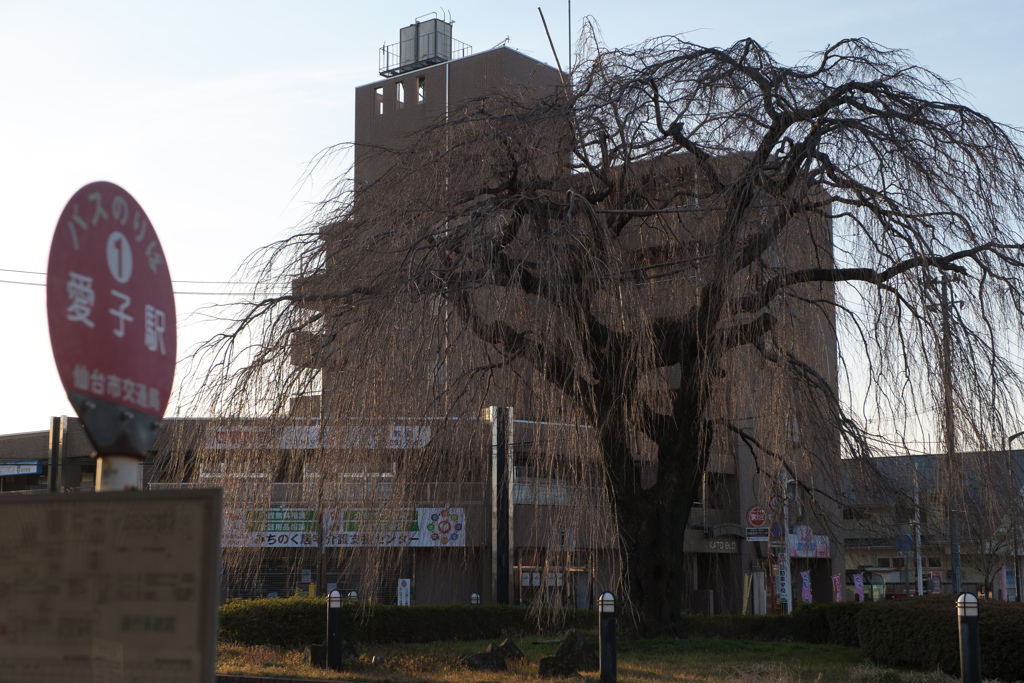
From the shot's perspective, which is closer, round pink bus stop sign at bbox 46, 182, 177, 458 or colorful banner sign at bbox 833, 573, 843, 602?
round pink bus stop sign at bbox 46, 182, 177, 458

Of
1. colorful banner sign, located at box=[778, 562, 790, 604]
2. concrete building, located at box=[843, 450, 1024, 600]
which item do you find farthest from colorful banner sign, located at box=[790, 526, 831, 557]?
concrete building, located at box=[843, 450, 1024, 600]

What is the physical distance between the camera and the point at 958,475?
862cm

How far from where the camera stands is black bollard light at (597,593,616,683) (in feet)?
32.3

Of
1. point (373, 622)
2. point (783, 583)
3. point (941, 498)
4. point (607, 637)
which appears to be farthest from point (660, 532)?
point (783, 583)

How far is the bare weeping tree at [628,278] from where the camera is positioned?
896 cm

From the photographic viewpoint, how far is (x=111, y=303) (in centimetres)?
321

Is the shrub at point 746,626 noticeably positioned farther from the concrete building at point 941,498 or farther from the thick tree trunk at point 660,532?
the concrete building at point 941,498

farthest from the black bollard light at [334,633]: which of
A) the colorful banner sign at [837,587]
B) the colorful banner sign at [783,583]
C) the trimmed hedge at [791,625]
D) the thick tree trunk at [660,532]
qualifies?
the colorful banner sign at [837,587]

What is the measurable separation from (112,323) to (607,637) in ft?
25.9

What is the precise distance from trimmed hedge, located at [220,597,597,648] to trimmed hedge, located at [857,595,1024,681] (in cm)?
440

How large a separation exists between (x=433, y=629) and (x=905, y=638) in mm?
8880

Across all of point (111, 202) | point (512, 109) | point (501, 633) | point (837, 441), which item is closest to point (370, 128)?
point (501, 633)

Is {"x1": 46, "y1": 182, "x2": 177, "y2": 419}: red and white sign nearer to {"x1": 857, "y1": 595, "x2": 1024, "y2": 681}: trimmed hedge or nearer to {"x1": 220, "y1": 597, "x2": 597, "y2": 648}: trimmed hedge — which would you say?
{"x1": 857, "y1": 595, "x2": 1024, "y2": 681}: trimmed hedge

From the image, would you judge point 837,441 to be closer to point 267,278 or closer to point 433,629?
point 267,278
